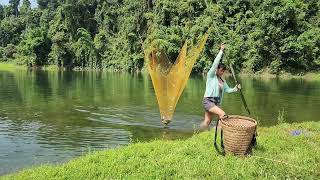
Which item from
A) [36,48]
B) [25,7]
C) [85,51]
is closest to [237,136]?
[85,51]

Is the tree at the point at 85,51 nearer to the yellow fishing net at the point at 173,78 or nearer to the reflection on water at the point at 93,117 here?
the reflection on water at the point at 93,117

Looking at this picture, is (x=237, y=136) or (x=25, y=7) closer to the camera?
(x=237, y=136)

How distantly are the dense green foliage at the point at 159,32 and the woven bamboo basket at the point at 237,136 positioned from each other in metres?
29.5

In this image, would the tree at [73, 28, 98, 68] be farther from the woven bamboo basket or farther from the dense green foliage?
the woven bamboo basket

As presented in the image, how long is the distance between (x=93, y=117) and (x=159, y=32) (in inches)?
1764

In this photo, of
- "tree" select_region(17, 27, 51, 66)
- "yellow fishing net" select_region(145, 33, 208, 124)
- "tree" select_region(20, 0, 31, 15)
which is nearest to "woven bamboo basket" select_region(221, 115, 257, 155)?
"yellow fishing net" select_region(145, 33, 208, 124)

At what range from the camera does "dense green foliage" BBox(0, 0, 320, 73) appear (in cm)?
5131

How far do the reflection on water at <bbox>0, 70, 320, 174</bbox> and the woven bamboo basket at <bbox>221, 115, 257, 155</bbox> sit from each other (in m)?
4.29

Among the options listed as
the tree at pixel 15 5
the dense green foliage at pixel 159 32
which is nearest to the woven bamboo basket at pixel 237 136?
the dense green foliage at pixel 159 32

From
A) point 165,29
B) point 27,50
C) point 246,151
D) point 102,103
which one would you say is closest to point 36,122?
point 102,103

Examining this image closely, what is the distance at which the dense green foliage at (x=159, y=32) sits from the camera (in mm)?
51312

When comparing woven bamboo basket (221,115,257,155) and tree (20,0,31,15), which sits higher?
tree (20,0,31,15)

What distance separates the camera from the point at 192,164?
25.1 ft

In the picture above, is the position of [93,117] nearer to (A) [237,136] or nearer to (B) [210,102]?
(B) [210,102]
